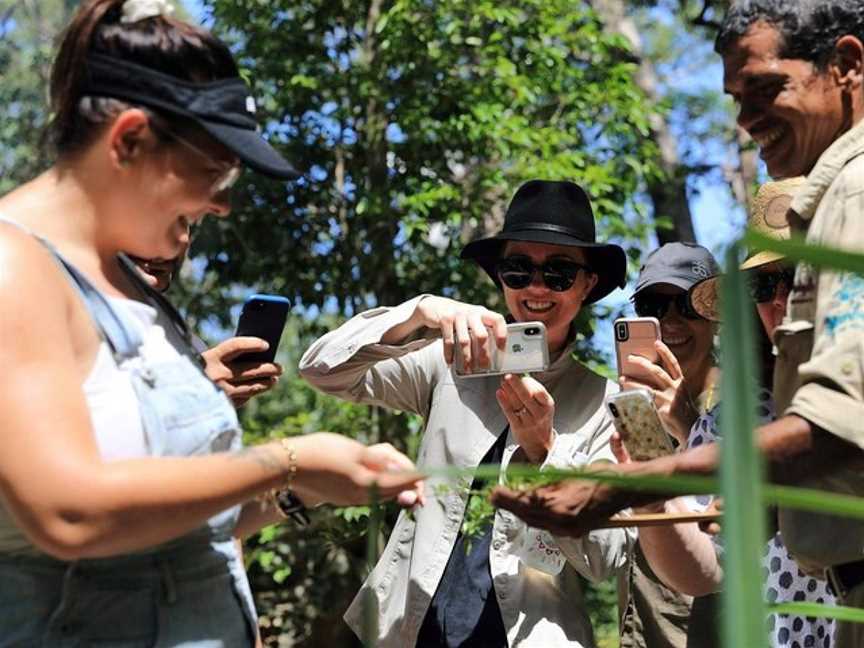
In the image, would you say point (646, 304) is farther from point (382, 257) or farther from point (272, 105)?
point (272, 105)

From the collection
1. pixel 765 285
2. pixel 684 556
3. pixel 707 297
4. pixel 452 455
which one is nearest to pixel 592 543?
A: pixel 684 556

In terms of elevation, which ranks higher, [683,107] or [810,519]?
[683,107]

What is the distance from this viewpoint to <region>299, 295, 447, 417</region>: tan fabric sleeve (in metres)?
3.45

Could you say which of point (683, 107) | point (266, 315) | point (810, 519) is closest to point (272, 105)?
point (266, 315)

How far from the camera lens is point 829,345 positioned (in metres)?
1.89

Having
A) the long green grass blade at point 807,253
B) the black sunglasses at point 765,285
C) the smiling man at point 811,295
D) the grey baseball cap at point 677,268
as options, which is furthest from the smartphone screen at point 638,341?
the long green grass blade at point 807,253

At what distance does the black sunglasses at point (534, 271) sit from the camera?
3553mm

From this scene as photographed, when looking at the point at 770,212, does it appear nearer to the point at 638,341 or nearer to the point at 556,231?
the point at 638,341

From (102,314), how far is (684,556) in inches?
65.5

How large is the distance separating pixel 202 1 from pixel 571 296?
215 inches

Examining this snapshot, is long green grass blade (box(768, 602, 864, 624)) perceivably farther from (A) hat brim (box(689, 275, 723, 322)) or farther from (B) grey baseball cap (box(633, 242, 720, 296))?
(B) grey baseball cap (box(633, 242, 720, 296))

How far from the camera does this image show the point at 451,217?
7.77 meters

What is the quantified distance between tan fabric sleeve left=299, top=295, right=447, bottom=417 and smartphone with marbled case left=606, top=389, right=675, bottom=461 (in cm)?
88

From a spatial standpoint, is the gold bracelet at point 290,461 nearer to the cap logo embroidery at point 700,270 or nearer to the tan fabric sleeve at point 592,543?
the tan fabric sleeve at point 592,543
